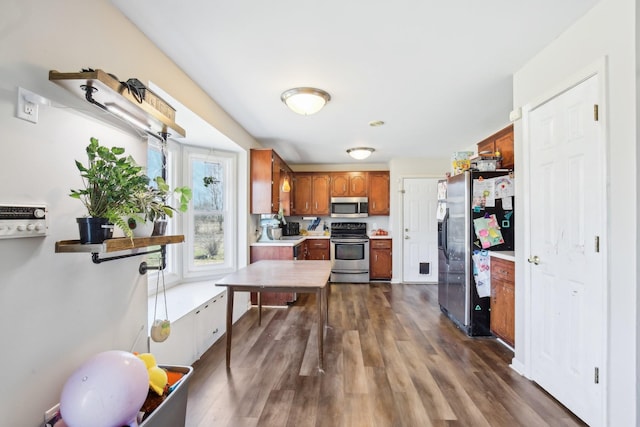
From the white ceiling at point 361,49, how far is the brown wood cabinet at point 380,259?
2758 millimetres

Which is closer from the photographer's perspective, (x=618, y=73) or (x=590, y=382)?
(x=618, y=73)

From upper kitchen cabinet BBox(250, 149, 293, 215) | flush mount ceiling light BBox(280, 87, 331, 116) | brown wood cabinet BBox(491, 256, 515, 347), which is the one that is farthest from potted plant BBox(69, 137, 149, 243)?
brown wood cabinet BBox(491, 256, 515, 347)

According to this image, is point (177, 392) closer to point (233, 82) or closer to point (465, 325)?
point (233, 82)

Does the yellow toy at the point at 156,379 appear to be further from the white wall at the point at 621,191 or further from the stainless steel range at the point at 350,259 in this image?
the stainless steel range at the point at 350,259

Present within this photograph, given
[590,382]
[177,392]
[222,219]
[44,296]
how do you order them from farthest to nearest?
[222,219]
[590,382]
[177,392]
[44,296]

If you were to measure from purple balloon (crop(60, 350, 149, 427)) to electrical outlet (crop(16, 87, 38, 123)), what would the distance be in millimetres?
985

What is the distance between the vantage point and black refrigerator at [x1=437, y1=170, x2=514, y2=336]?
2801 millimetres

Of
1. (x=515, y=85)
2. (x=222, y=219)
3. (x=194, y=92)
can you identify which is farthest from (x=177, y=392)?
(x=515, y=85)

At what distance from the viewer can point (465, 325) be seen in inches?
115

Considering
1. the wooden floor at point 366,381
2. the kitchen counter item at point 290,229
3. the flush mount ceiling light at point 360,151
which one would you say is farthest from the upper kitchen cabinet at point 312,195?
the wooden floor at point 366,381

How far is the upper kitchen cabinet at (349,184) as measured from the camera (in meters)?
5.70

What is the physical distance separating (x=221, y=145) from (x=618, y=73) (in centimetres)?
340

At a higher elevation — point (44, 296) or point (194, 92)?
point (194, 92)

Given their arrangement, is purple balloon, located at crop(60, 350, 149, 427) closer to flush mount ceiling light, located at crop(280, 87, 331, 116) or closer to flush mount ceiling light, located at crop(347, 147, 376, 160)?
flush mount ceiling light, located at crop(280, 87, 331, 116)
